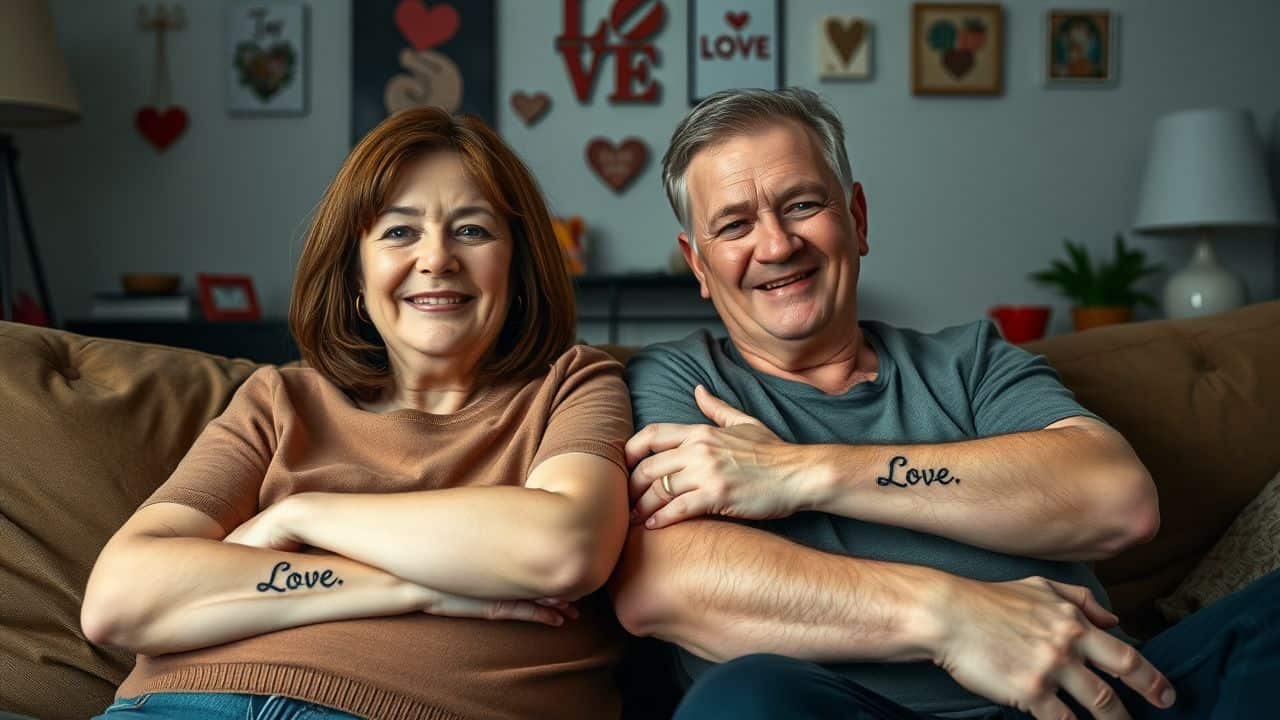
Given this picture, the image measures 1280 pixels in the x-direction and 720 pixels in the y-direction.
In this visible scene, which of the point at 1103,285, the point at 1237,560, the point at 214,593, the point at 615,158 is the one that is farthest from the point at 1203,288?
the point at 214,593

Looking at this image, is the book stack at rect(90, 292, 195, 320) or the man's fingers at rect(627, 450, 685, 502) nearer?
the man's fingers at rect(627, 450, 685, 502)

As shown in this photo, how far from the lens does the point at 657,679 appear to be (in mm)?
1559

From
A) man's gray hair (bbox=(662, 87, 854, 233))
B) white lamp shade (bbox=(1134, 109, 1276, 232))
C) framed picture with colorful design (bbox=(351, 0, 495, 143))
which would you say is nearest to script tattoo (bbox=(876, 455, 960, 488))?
man's gray hair (bbox=(662, 87, 854, 233))

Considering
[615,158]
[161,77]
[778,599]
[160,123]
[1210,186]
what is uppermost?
[161,77]

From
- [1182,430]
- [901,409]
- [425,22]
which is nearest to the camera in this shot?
[901,409]

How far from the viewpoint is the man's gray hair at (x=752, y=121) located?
156 centimetres

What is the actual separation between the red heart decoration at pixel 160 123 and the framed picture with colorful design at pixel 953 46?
302cm

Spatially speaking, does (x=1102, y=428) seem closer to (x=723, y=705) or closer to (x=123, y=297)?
(x=723, y=705)

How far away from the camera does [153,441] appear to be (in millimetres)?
1511

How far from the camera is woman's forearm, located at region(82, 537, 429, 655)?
1.17m

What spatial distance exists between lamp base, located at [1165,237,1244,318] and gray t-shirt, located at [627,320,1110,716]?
285cm

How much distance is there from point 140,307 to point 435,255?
3005mm

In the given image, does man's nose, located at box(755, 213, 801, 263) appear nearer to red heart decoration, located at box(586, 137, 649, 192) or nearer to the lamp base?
red heart decoration, located at box(586, 137, 649, 192)

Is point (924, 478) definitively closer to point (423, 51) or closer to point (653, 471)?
point (653, 471)
